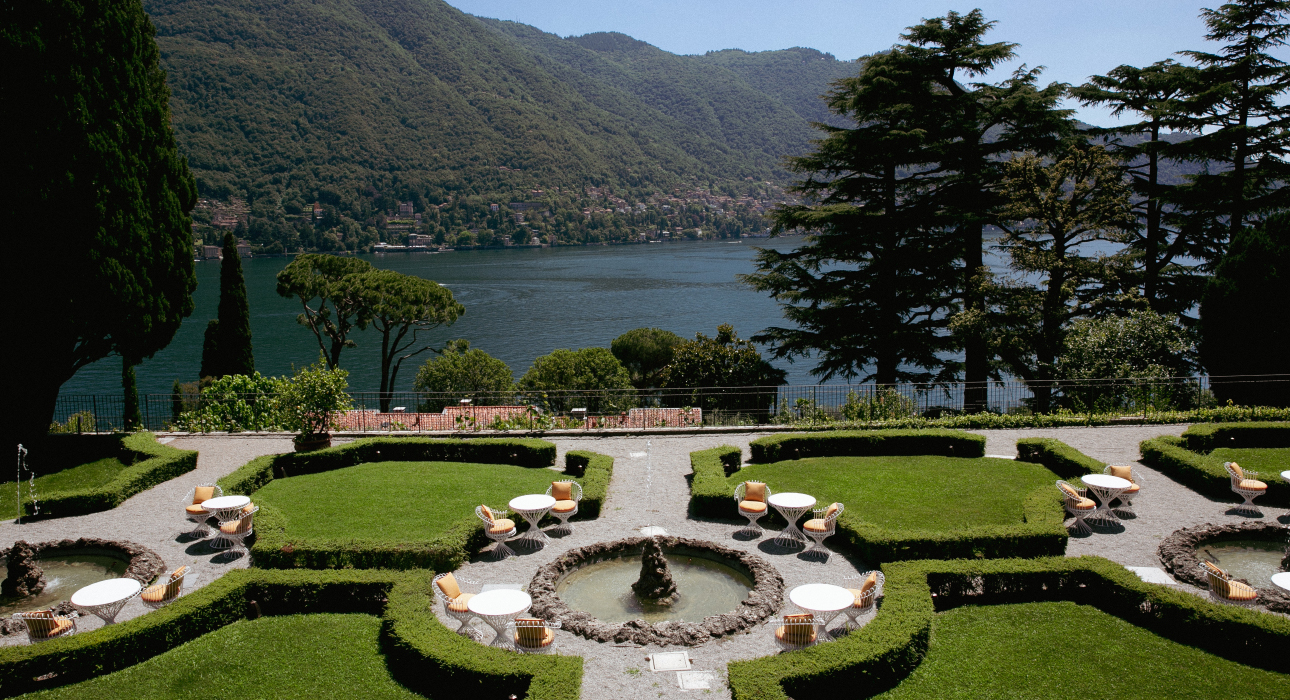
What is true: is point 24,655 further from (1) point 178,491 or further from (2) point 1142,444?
(2) point 1142,444

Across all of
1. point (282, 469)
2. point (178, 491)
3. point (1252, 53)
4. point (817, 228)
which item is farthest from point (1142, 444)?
point (178, 491)

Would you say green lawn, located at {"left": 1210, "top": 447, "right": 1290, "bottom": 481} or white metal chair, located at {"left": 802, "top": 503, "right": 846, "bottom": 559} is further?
green lawn, located at {"left": 1210, "top": 447, "right": 1290, "bottom": 481}

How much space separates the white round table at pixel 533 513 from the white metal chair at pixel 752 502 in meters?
3.32

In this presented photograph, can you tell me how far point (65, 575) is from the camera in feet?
38.4

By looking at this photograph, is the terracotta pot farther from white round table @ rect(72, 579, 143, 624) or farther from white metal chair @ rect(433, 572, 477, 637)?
white metal chair @ rect(433, 572, 477, 637)

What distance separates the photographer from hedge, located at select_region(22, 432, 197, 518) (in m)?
14.0

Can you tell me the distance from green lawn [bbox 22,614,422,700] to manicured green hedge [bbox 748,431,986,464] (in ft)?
34.1

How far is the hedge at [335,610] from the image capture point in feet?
26.2

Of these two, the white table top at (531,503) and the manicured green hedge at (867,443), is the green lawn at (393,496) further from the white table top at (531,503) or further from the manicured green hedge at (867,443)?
the manicured green hedge at (867,443)

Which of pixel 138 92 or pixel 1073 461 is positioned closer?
pixel 1073 461

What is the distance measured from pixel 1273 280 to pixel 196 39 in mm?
197136

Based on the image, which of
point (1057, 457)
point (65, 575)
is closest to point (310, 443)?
point (65, 575)

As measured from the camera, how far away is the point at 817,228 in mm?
27781

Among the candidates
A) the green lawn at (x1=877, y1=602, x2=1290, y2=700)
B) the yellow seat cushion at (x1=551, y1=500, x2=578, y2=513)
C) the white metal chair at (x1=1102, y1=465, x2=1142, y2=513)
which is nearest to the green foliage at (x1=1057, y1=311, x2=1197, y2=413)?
the white metal chair at (x1=1102, y1=465, x2=1142, y2=513)
